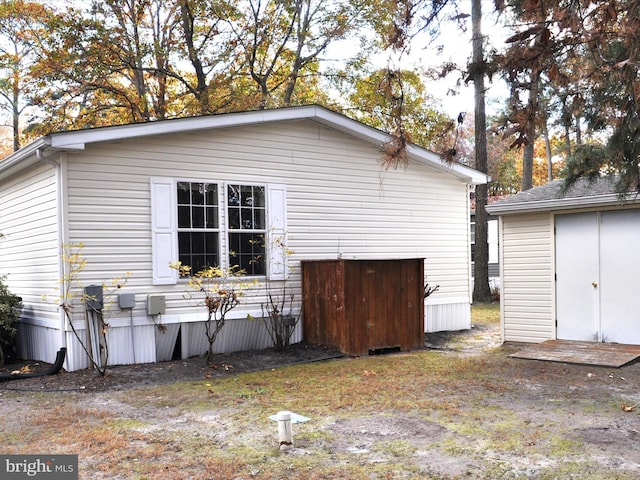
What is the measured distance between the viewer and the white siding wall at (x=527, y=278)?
30.9 ft

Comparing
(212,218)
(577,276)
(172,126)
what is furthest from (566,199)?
(172,126)

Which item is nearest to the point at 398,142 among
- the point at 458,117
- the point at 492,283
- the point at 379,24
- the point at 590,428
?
the point at 458,117

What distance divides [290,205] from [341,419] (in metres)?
4.85

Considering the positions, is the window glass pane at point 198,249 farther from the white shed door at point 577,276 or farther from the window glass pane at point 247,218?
the white shed door at point 577,276

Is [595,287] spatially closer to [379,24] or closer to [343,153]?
[343,153]

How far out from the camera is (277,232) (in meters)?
9.46

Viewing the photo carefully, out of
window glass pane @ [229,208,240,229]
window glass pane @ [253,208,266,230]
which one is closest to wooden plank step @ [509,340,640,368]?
window glass pane @ [253,208,266,230]

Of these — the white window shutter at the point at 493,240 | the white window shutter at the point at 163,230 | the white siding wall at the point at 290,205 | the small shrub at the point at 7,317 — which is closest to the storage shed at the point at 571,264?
the white siding wall at the point at 290,205

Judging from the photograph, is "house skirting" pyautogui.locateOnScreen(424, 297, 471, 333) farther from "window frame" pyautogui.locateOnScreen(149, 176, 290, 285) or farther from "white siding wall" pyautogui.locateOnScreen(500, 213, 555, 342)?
"window frame" pyautogui.locateOnScreen(149, 176, 290, 285)

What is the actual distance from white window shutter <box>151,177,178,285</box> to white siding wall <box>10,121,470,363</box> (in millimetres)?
98

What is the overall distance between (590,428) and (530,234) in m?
5.09

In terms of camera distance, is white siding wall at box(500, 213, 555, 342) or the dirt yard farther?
white siding wall at box(500, 213, 555, 342)

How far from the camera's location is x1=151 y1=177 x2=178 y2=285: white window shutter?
835 centimetres

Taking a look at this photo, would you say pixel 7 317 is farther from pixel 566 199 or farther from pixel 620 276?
pixel 620 276
